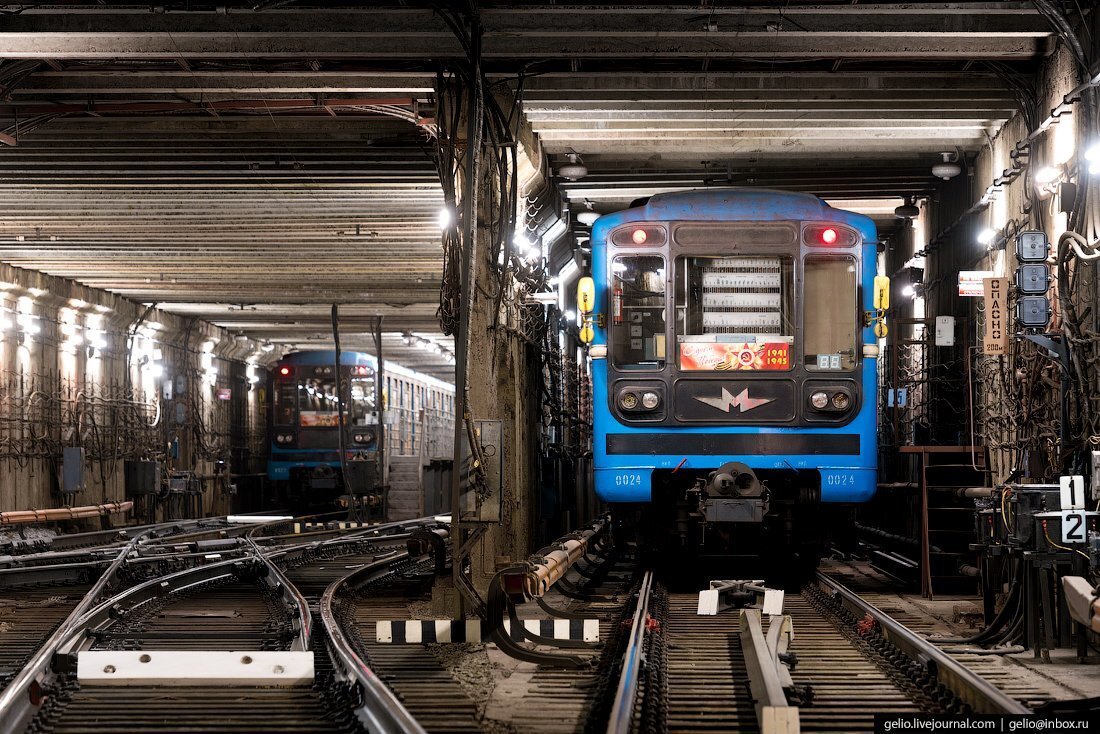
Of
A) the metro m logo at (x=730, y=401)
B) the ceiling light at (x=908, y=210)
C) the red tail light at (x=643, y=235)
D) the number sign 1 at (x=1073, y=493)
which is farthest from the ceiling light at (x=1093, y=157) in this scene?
the ceiling light at (x=908, y=210)

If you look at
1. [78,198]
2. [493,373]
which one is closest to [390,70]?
[493,373]

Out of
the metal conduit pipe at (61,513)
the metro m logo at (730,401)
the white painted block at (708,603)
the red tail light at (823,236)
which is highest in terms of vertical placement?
the red tail light at (823,236)

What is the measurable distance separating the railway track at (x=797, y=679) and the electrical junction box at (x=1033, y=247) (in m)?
2.89

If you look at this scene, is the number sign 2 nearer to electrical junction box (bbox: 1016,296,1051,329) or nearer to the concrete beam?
electrical junction box (bbox: 1016,296,1051,329)

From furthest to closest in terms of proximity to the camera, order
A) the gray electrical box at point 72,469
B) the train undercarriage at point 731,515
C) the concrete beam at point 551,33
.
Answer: the gray electrical box at point 72,469 < the train undercarriage at point 731,515 < the concrete beam at point 551,33

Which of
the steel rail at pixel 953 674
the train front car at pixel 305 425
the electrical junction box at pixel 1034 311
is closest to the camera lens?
the steel rail at pixel 953 674

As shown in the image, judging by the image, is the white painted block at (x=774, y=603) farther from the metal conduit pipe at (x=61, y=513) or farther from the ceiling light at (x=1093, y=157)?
the metal conduit pipe at (x=61, y=513)

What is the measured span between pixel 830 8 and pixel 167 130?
6.95 meters

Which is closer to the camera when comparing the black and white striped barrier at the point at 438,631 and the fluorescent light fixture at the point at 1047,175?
the black and white striped barrier at the point at 438,631

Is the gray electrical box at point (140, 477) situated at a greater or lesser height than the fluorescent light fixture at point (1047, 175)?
lesser

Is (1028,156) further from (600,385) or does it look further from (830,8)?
(600,385)

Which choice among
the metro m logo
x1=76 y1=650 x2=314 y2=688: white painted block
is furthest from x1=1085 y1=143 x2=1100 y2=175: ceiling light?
x1=76 y1=650 x2=314 y2=688: white painted block

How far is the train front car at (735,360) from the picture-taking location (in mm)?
10773

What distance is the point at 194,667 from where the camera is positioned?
673 centimetres
